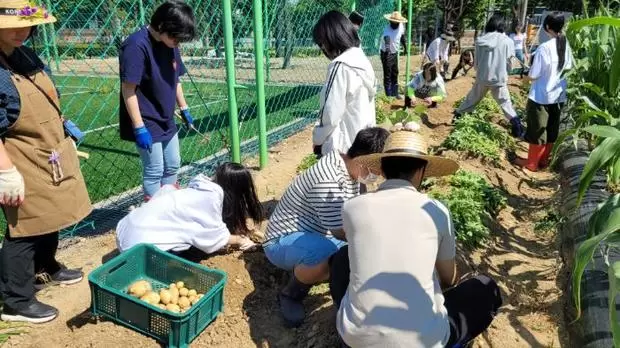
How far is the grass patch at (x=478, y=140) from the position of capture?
17.8 feet

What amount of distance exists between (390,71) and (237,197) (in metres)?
5.94

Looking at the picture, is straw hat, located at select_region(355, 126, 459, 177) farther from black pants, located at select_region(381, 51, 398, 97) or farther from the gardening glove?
black pants, located at select_region(381, 51, 398, 97)

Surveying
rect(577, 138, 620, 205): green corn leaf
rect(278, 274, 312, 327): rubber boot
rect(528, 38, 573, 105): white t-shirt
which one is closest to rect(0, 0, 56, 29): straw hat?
rect(278, 274, 312, 327): rubber boot

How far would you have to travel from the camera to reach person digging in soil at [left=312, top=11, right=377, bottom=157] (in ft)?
9.88

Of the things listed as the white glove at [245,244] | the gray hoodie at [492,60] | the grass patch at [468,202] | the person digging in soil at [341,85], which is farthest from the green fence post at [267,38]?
the white glove at [245,244]

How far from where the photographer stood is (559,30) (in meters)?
5.00

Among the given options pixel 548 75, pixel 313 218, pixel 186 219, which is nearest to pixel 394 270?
pixel 313 218

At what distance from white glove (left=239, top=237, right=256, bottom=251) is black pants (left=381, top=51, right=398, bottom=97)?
19.3 feet

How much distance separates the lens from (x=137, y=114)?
119 inches

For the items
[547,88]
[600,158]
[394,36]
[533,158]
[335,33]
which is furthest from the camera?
[394,36]

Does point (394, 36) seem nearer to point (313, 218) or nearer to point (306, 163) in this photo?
point (306, 163)

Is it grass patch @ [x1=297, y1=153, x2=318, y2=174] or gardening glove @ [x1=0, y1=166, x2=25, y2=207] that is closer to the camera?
gardening glove @ [x1=0, y1=166, x2=25, y2=207]

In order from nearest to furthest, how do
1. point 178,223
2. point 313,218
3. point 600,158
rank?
1. point 600,158
2. point 313,218
3. point 178,223

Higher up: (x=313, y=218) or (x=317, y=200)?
(x=317, y=200)
